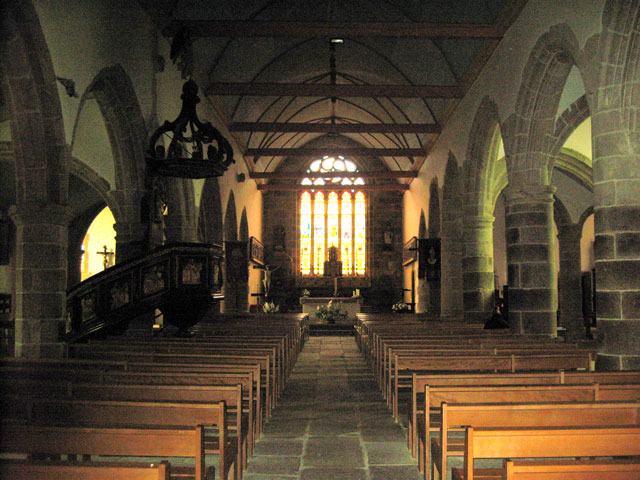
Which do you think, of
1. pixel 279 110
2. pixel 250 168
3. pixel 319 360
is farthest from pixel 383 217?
pixel 319 360

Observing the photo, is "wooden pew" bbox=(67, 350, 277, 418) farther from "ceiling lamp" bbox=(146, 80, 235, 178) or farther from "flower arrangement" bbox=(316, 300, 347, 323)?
"flower arrangement" bbox=(316, 300, 347, 323)

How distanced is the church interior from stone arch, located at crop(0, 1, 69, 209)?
21 mm

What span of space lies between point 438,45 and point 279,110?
676cm

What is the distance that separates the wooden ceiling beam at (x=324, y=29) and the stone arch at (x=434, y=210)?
738 cm

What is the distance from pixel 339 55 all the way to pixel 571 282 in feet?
27.7

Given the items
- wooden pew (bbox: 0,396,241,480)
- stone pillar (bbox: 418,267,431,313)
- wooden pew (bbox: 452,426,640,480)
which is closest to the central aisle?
wooden pew (bbox: 0,396,241,480)

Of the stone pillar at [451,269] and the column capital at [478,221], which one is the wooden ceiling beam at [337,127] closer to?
the stone pillar at [451,269]

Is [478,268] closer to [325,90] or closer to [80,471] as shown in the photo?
[325,90]

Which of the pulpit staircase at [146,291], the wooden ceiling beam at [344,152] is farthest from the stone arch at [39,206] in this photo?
the wooden ceiling beam at [344,152]

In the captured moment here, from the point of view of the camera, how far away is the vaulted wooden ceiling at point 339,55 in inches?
374

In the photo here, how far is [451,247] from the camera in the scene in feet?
50.5

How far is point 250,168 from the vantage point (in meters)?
20.9

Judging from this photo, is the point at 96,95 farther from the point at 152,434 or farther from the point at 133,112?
the point at 152,434

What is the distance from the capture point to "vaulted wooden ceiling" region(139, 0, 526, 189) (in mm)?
9500
